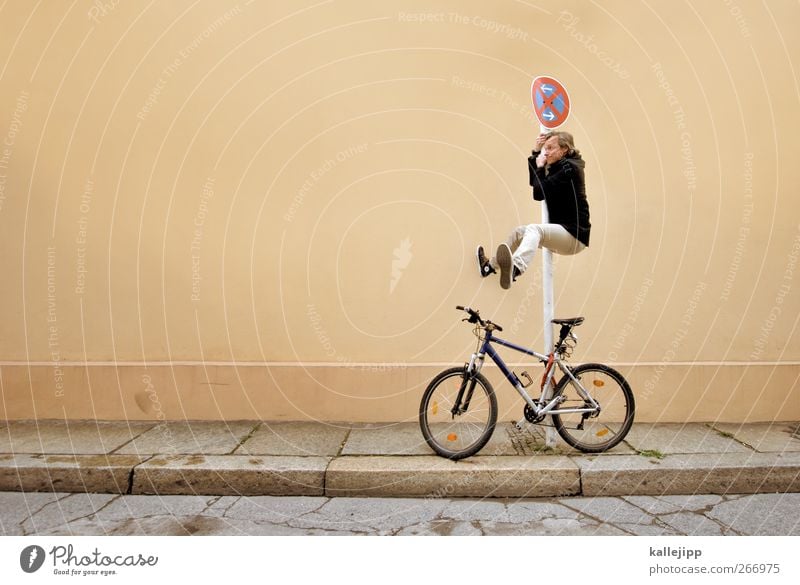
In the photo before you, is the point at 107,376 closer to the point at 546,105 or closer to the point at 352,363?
the point at 352,363

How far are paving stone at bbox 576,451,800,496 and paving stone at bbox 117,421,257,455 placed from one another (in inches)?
121

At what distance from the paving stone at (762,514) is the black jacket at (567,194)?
7.56 ft

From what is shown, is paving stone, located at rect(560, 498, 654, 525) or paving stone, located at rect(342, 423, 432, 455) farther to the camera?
paving stone, located at rect(342, 423, 432, 455)

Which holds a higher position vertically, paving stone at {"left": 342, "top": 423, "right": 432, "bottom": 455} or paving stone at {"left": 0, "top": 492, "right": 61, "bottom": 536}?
paving stone at {"left": 342, "top": 423, "right": 432, "bottom": 455}

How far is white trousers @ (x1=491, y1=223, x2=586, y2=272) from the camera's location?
4223mm

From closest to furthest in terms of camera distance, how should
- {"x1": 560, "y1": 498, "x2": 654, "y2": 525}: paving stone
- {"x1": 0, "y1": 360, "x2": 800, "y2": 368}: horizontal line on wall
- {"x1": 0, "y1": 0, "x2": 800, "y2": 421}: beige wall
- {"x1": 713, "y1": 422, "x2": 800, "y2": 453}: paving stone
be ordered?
{"x1": 560, "y1": 498, "x2": 654, "y2": 525}: paving stone, {"x1": 713, "y1": 422, "x2": 800, "y2": 453}: paving stone, {"x1": 0, "y1": 360, "x2": 800, "y2": 368}: horizontal line on wall, {"x1": 0, "y1": 0, "x2": 800, "y2": 421}: beige wall

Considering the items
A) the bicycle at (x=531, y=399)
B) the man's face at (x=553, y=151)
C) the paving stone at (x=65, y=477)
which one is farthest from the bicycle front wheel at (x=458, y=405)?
the paving stone at (x=65, y=477)

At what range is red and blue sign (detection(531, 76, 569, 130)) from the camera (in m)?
4.36

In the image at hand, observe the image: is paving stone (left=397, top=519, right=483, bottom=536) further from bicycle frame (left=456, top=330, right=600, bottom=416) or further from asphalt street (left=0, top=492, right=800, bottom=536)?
bicycle frame (left=456, top=330, right=600, bottom=416)

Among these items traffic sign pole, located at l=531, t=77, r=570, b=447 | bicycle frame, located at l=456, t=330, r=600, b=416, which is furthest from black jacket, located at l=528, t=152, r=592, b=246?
bicycle frame, located at l=456, t=330, r=600, b=416

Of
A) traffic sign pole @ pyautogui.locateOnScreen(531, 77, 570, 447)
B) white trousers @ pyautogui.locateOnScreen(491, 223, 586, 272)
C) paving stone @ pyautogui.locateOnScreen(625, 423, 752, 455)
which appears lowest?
paving stone @ pyautogui.locateOnScreen(625, 423, 752, 455)

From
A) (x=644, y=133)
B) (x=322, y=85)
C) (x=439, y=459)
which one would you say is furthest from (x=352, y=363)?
(x=644, y=133)

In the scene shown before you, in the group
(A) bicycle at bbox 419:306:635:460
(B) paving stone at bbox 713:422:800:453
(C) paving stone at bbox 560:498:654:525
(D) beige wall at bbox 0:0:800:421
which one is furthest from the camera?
(D) beige wall at bbox 0:0:800:421

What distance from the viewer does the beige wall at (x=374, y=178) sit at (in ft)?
17.7
